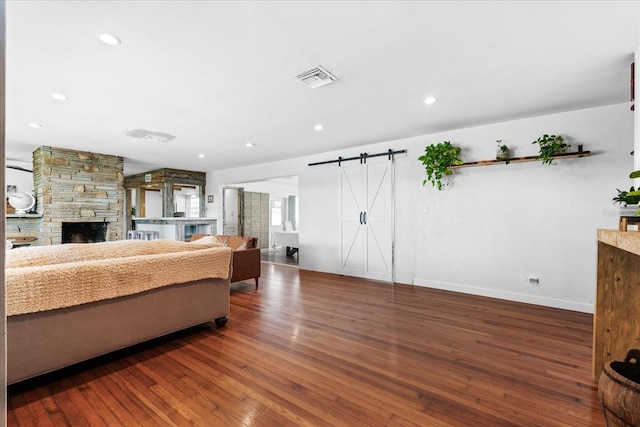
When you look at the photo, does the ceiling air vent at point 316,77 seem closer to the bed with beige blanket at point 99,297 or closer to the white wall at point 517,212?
the bed with beige blanket at point 99,297

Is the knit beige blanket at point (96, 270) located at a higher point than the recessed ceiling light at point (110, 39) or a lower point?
lower

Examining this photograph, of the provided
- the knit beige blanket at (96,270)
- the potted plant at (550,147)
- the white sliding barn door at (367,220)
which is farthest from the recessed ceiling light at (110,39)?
the potted plant at (550,147)

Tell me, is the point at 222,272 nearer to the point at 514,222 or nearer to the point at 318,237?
the point at 318,237

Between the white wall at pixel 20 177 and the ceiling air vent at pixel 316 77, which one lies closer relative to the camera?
the ceiling air vent at pixel 316 77

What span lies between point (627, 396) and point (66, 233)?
7.62 metres

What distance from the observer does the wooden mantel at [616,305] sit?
73.0 inches

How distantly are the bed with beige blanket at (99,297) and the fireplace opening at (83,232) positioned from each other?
431 cm

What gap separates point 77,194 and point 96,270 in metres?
4.68

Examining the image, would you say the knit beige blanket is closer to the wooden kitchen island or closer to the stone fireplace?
the stone fireplace

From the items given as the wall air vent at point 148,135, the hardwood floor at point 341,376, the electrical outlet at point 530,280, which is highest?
the wall air vent at point 148,135

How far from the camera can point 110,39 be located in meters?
2.06

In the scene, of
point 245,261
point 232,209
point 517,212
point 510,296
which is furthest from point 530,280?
point 232,209

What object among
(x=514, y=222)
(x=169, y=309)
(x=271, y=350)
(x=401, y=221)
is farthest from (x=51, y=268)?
(x=514, y=222)

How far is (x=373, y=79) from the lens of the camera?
2.72 metres
